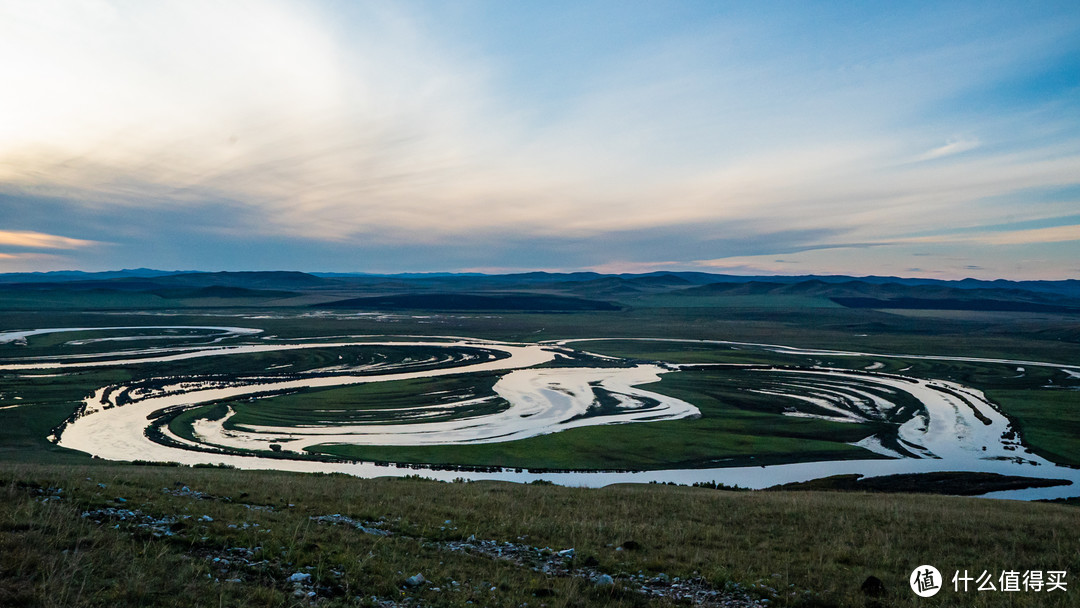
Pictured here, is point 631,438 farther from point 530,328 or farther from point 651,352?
point 530,328

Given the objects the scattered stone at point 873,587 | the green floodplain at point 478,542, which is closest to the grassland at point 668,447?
the green floodplain at point 478,542

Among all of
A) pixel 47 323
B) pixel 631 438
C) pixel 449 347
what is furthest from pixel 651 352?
pixel 47 323

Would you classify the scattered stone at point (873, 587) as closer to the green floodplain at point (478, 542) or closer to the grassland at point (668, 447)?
the green floodplain at point (478, 542)

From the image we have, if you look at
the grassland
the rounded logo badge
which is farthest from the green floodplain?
the grassland

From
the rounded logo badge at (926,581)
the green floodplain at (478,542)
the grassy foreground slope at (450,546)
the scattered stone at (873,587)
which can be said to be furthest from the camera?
the rounded logo badge at (926,581)

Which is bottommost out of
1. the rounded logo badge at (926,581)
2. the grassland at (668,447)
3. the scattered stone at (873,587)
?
the grassland at (668,447)

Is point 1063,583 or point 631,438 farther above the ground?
point 1063,583
